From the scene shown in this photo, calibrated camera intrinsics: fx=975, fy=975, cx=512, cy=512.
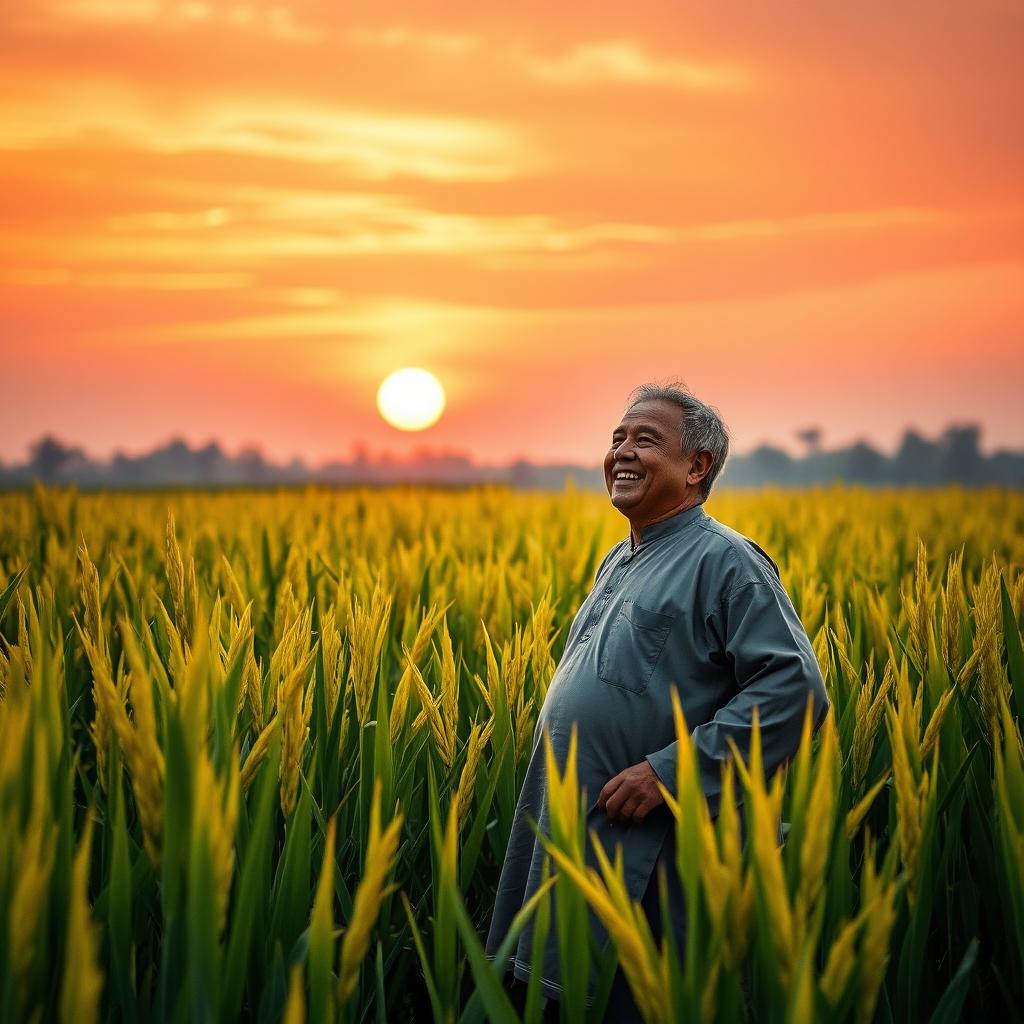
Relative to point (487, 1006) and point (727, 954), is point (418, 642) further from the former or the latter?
point (727, 954)

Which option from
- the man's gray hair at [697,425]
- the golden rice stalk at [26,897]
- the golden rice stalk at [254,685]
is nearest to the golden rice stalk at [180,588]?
the golden rice stalk at [254,685]

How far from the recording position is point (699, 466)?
2.27m

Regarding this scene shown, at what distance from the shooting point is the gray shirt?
6.20ft

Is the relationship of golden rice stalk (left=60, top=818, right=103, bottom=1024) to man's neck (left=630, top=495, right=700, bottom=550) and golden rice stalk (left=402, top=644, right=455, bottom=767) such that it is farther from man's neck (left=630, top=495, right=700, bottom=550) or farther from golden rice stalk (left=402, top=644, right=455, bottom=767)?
man's neck (left=630, top=495, right=700, bottom=550)

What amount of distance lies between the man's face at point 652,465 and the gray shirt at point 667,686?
7cm

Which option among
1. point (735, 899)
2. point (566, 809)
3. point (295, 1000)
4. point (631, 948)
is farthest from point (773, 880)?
point (295, 1000)

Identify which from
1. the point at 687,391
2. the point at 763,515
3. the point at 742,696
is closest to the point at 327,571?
the point at 687,391

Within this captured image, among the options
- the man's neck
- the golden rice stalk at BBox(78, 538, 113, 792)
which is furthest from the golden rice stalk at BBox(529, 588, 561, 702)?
the golden rice stalk at BBox(78, 538, 113, 792)

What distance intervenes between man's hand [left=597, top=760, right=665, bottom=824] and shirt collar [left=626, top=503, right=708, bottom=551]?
535mm

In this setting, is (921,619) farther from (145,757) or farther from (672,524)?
(145,757)

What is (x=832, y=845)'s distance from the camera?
1728mm

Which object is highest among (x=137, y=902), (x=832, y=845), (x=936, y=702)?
(x=936, y=702)

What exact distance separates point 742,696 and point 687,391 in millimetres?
766

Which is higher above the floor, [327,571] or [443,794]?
[327,571]
